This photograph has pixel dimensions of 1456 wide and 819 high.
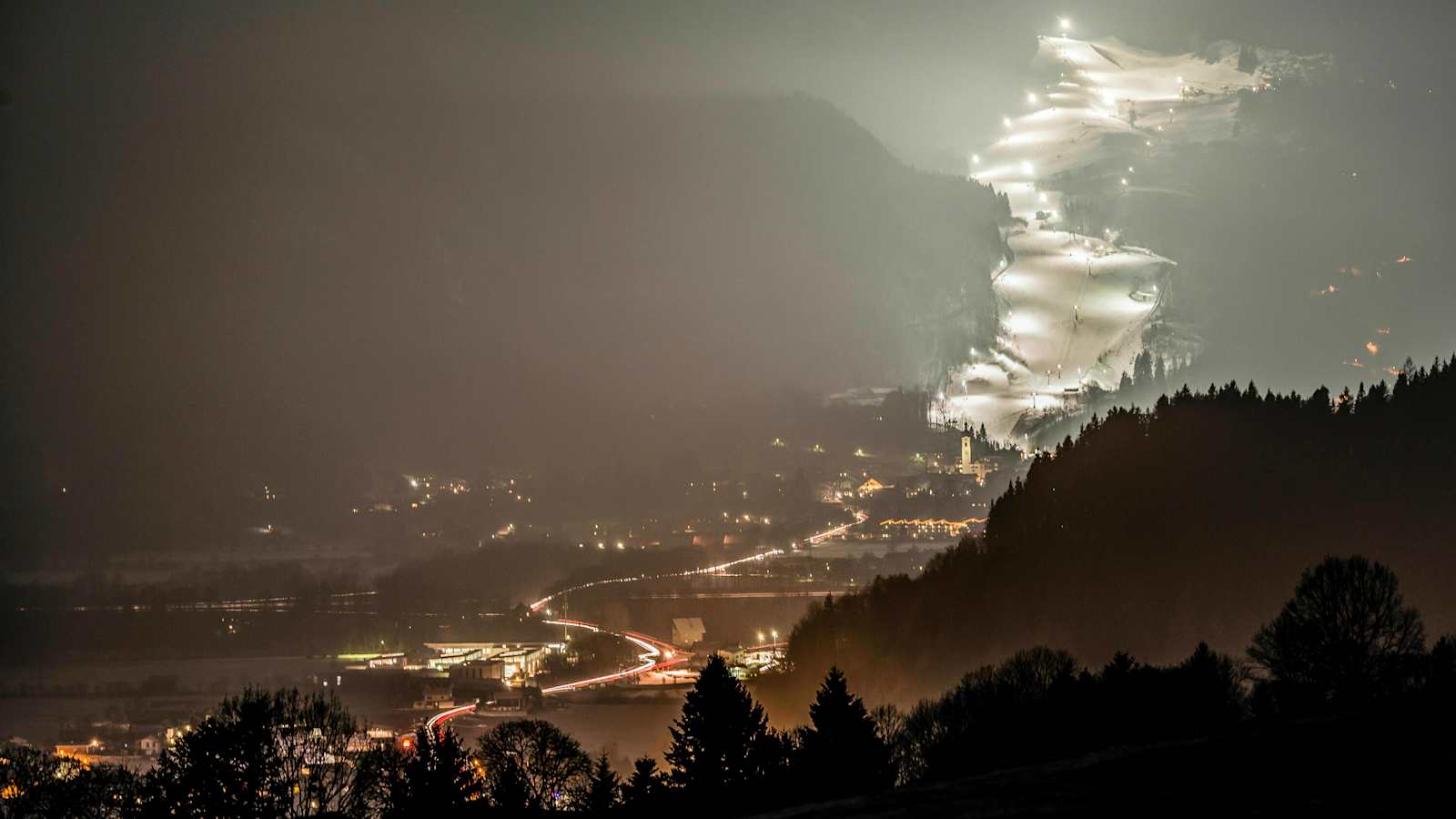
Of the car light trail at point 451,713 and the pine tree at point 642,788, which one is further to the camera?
the car light trail at point 451,713

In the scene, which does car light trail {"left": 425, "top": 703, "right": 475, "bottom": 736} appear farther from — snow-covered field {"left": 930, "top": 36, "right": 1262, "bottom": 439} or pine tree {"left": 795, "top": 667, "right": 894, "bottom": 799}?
snow-covered field {"left": 930, "top": 36, "right": 1262, "bottom": 439}

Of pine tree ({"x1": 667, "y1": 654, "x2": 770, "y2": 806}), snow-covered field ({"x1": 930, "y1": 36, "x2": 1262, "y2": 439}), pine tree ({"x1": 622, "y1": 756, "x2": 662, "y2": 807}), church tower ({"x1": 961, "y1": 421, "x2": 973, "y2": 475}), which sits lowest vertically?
pine tree ({"x1": 622, "y1": 756, "x2": 662, "y2": 807})

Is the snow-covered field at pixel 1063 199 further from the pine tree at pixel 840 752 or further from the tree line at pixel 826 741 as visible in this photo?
the pine tree at pixel 840 752

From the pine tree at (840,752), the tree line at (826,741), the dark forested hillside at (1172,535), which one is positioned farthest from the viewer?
the dark forested hillside at (1172,535)

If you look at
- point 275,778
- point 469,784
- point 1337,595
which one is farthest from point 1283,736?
point 275,778

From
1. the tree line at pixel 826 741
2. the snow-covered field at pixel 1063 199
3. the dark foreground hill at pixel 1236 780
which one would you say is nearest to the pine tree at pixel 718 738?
the tree line at pixel 826 741

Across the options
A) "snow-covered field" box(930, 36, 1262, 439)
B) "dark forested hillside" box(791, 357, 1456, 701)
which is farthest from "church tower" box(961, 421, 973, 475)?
"dark forested hillside" box(791, 357, 1456, 701)

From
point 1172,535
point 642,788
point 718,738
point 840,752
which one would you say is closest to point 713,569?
point 1172,535

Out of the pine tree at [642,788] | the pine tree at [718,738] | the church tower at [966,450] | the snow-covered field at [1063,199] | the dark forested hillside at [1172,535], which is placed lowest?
the pine tree at [642,788]
